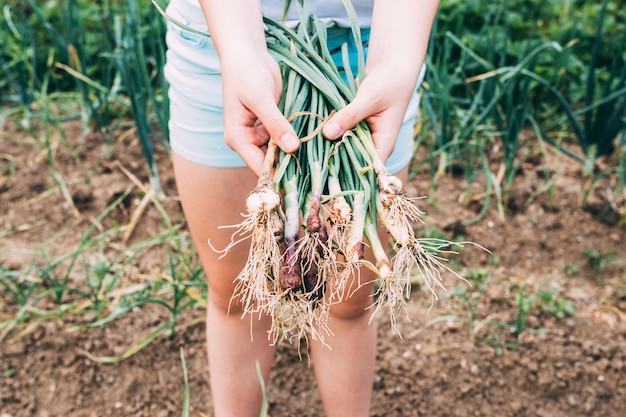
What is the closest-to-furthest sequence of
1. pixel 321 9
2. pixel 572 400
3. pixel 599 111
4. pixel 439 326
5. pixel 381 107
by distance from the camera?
pixel 381 107 < pixel 321 9 < pixel 572 400 < pixel 439 326 < pixel 599 111

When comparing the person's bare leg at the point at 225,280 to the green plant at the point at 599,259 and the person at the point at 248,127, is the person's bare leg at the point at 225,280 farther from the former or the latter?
the green plant at the point at 599,259

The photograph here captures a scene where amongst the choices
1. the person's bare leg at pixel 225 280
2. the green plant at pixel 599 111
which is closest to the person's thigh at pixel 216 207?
the person's bare leg at pixel 225 280

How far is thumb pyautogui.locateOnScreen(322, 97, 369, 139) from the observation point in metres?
0.88

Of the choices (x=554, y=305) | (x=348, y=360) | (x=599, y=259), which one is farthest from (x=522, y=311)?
(x=348, y=360)

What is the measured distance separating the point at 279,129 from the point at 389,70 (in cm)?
21

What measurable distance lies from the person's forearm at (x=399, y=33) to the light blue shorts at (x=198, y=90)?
10cm

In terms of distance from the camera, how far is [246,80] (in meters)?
0.88

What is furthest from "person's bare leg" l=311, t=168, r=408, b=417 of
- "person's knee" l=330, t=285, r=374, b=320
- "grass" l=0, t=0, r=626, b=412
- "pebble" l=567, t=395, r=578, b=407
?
"pebble" l=567, t=395, r=578, b=407

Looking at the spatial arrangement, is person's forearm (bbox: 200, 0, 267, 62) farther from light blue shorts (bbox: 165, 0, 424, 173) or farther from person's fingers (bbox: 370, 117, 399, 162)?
person's fingers (bbox: 370, 117, 399, 162)

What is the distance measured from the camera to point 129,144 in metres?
2.50

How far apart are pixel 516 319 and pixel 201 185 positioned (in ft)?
3.81

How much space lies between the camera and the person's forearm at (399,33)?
38.2 inches

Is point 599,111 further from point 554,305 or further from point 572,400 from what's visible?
point 572,400

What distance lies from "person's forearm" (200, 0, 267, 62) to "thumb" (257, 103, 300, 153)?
0.10 metres
